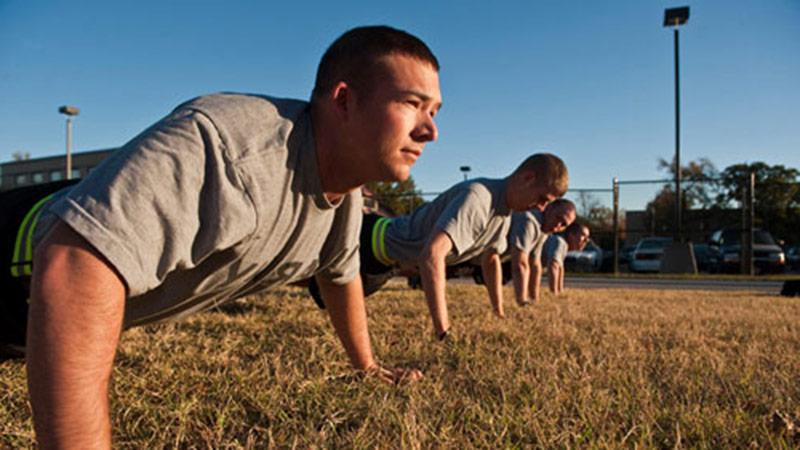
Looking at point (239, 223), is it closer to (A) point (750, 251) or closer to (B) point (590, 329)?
(B) point (590, 329)

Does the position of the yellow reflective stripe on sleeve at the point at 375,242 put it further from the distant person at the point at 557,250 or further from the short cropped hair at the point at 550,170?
the distant person at the point at 557,250

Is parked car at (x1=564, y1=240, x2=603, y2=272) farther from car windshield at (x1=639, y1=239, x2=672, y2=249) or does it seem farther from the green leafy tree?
the green leafy tree

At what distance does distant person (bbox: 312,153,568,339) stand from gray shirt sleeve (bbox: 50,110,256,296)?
2.23 meters

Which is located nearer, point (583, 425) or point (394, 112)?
point (394, 112)

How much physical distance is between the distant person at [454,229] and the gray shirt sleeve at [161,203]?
2.23 meters

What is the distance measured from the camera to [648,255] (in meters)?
20.7

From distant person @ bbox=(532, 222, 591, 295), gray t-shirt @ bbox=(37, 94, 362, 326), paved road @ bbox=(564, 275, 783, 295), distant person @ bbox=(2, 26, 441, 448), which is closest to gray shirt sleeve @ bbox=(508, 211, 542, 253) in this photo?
distant person @ bbox=(532, 222, 591, 295)

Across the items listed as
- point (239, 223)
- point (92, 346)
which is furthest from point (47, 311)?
point (239, 223)

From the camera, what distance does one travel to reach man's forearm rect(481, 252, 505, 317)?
16.0ft

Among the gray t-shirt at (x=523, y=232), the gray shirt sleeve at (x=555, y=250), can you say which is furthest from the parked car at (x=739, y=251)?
the gray t-shirt at (x=523, y=232)

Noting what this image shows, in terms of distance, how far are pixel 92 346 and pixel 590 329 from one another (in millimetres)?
3353

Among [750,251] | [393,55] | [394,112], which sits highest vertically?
[393,55]

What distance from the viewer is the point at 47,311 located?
1146 mm

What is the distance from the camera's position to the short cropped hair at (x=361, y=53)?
1.66 m
